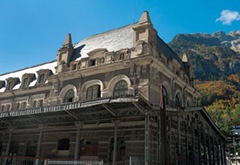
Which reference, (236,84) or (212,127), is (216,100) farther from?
(212,127)

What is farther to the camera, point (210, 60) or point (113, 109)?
point (210, 60)

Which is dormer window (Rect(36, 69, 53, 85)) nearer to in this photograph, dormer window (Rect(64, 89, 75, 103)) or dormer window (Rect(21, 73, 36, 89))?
dormer window (Rect(21, 73, 36, 89))

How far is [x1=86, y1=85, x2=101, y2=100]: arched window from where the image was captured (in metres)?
22.1

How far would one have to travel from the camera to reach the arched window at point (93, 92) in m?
22.1

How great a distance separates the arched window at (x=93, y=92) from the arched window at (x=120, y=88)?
1.93 metres

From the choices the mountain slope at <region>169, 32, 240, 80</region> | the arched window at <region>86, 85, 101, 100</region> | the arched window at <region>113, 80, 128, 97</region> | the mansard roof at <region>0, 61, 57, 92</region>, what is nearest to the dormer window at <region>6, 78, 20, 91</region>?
the mansard roof at <region>0, 61, 57, 92</region>

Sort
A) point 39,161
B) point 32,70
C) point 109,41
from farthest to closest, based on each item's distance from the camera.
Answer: point 32,70 → point 109,41 → point 39,161

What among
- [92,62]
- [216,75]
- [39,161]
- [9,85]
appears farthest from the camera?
[216,75]

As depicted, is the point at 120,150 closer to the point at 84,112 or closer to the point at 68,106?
the point at 84,112

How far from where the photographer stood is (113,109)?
17.6 meters

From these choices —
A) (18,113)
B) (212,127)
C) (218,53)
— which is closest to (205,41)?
(218,53)

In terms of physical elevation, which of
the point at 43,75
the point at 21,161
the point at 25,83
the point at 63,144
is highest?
the point at 43,75

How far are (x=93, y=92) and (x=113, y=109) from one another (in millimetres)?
5278

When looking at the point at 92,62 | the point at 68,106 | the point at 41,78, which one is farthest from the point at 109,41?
the point at 68,106
